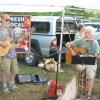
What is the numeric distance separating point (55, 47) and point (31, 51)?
3.22 ft

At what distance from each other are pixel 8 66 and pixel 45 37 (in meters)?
4.25

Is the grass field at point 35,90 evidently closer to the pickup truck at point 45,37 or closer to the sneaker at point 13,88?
the sneaker at point 13,88

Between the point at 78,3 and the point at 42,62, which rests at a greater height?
the point at 78,3

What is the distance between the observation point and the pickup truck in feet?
38.9

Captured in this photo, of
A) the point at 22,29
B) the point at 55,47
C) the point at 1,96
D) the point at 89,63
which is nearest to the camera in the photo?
the point at 89,63

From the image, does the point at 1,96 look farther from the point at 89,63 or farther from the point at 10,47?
the point at 89,63

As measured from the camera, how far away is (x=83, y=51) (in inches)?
303

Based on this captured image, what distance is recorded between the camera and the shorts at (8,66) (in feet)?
25.7

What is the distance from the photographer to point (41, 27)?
12.2 m

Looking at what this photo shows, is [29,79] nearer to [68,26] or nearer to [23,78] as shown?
[23,78]

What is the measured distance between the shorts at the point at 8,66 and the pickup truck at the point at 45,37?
362 centimetres

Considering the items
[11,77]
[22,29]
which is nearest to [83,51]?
[11,77]

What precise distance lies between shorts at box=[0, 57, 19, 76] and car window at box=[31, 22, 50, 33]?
4.09 m

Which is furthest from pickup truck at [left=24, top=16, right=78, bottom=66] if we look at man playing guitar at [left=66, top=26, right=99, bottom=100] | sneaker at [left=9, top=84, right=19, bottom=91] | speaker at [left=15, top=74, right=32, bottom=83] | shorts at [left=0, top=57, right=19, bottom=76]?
man playing guitar at [left=66, top=26, right=99, bottom=100]
